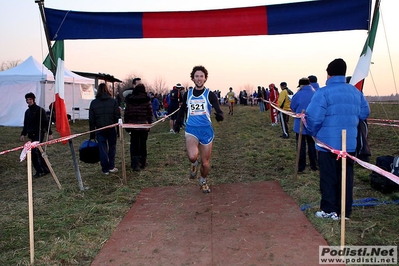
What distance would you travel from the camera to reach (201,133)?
18.1 feet

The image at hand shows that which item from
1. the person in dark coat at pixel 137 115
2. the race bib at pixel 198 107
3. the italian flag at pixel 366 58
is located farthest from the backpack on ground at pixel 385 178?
the person in dark coat at pixel 137 115

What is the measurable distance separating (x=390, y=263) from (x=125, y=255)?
2.57 metres

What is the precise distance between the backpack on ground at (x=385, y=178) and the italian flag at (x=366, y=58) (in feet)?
3.96

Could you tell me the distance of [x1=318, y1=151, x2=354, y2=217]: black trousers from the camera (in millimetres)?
4230

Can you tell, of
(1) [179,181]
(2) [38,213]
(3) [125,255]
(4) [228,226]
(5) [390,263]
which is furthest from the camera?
(1) [179,181]

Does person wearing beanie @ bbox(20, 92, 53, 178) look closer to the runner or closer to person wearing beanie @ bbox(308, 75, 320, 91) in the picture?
the runner

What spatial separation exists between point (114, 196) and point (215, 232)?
2285 millimetres

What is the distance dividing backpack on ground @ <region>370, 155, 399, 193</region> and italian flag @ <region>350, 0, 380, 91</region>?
121 centimetres

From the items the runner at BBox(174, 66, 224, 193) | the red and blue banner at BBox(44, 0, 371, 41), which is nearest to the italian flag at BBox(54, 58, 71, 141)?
the red and blue banner at BBox(44, 0, 371, 41)

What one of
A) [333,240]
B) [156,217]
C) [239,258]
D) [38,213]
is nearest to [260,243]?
[239,258]

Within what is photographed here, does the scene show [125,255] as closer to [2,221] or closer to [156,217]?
[156,217]

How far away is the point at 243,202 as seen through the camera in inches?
205

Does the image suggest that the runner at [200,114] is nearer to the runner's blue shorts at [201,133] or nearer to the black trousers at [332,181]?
the runner's blue shorts at [201,133]

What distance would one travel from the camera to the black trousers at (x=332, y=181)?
4230mm
